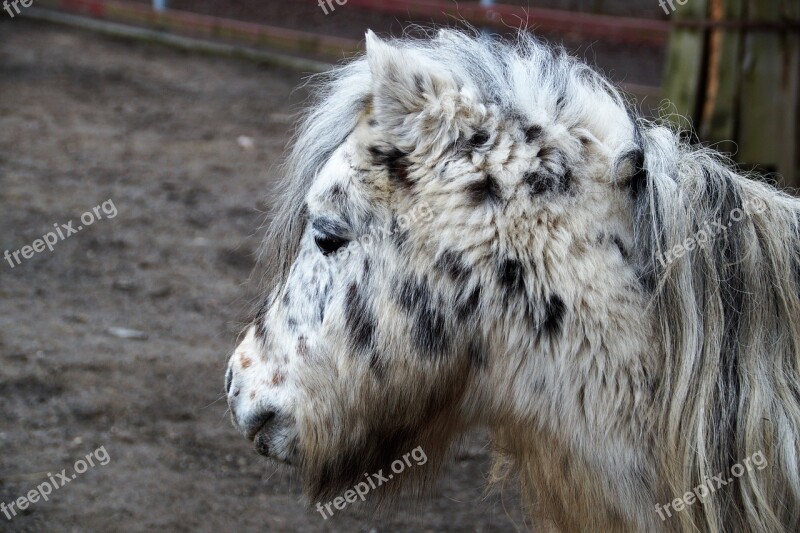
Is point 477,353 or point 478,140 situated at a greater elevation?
point 478,140

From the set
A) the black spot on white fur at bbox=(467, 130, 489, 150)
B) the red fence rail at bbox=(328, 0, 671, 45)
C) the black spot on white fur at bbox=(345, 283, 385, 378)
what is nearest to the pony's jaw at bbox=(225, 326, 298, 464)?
the black spot on white fur at bbox=(345, 283, 385, 378)

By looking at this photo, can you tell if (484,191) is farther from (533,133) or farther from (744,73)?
(744,73)

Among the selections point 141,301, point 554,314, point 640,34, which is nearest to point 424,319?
point 554,314

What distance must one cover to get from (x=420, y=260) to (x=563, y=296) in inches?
13.1

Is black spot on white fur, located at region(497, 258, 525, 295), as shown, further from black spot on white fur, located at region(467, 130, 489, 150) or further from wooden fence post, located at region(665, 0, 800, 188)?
wooden fence post, located at region(665, 0, 800, 188)

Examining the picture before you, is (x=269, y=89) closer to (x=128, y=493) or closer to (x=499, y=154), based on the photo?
(x=128, y=493)

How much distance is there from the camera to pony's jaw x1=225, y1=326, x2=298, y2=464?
92.4 inches

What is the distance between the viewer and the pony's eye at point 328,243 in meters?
2.28

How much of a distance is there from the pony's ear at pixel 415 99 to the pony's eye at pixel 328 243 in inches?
11.2

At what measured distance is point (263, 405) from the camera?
2.36m

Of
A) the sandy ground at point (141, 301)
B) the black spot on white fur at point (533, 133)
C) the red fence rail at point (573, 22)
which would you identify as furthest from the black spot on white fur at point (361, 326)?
the red fence rail at point (573, 22)

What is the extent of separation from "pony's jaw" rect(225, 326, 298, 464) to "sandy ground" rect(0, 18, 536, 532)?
2.45 ft

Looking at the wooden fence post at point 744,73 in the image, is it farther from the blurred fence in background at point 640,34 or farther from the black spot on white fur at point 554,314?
the black spot on white fur at point 554,314

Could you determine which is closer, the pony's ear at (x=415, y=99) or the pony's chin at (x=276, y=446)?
the pony's ear at (x=415, y=99)
